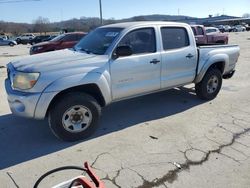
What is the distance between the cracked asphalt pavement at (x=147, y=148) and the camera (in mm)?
3578

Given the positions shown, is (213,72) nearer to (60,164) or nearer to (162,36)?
(162,36)

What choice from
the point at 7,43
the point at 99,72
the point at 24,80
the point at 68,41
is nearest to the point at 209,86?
the point at 99,72

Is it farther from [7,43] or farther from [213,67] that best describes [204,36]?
[7,43]

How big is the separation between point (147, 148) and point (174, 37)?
8.49 feet

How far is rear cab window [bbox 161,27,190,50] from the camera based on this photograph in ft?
18.7

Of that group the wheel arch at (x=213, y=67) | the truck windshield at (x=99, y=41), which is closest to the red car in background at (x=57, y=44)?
the truck windshield at (x=99, y=41)

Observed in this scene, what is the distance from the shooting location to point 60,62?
4516 millimetres

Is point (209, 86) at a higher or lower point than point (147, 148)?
higher

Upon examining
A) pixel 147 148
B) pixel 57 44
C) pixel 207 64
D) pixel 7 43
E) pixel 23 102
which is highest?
pixel 57 44

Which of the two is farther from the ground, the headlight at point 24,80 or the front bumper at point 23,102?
the headlight at point 24,80

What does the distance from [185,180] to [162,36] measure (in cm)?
303

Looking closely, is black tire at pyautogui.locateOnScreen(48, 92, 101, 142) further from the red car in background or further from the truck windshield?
the red car in background

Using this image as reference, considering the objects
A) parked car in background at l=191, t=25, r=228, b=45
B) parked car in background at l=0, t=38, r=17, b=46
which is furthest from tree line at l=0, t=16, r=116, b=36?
parked car in background at l=191, t=25, r=228, b=45

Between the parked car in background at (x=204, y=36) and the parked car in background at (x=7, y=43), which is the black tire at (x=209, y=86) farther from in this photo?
the parked car in background at (x=7, y=43)
